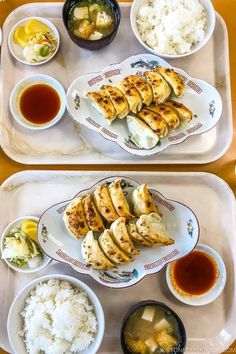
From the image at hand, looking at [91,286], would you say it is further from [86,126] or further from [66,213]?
[86,126]

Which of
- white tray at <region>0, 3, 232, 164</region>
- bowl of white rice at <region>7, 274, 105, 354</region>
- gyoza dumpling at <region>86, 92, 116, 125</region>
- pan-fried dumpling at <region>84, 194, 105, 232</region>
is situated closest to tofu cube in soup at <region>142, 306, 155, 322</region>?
bowl of white rice at <region>7, 274, 105, 354</region>

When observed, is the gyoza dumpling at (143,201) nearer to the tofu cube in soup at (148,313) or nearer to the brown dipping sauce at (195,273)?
the brown dipping sauce at (195,273)

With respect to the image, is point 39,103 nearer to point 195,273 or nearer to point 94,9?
point 94,9

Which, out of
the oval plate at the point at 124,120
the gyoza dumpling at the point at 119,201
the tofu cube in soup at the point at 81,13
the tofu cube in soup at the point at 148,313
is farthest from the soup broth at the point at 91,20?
the tofu cube in soup at the point at 148,313

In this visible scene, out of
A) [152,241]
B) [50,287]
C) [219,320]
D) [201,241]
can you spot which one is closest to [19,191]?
[50,287]

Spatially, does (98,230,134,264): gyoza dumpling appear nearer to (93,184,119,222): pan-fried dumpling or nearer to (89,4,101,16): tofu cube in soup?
(93,184,119,222): pan-fried dumpling

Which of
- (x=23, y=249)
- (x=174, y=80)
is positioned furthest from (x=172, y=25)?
(x=23, y=249)

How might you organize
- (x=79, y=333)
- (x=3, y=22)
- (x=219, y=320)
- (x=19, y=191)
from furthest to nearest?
(x=3, y=22)
(x=19, y=191)
(x=219, y=320)
(x=79, y=333)
